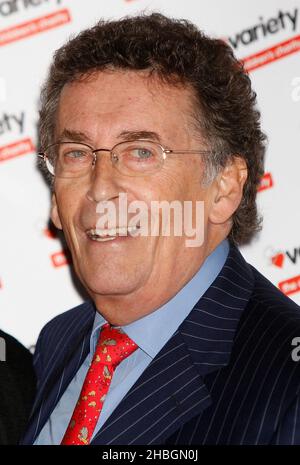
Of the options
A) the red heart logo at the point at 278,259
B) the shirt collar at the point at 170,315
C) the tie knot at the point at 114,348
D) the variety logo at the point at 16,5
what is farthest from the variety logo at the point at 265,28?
the tie knot at the point at 114,348

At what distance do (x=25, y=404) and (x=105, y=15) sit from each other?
144 centimetres

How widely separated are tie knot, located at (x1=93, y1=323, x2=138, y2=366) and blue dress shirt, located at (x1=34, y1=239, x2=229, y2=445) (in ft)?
0.05

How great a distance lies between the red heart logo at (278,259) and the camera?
295 centimetres

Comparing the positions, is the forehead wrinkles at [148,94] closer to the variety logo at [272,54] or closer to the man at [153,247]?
the man at [153,247]

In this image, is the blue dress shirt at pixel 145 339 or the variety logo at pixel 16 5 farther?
the variety logo at pixel 16 5

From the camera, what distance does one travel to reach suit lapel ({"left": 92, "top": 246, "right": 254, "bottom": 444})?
194cm

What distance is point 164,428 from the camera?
193 centimetres

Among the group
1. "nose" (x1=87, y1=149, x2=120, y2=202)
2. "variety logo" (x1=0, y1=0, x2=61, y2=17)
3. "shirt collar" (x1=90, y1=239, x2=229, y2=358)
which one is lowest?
"shirt collar" (x1=90, y1=239, x2=229, y2=358)

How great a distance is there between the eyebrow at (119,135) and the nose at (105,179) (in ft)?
0.20

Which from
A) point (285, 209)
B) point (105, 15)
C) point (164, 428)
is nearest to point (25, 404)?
point (164, 428)

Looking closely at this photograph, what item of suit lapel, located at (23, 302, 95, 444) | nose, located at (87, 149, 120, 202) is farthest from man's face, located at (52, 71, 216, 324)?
Result: suit lapel, located at (23, 302, 95, 444)

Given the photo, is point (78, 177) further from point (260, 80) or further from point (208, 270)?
point (260, 80)

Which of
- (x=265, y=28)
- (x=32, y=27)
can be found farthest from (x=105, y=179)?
(x=265, y=28)

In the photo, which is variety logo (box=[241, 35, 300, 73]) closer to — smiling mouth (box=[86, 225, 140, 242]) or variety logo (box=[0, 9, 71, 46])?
variety logo (box=[0, 9, 71, 46])
